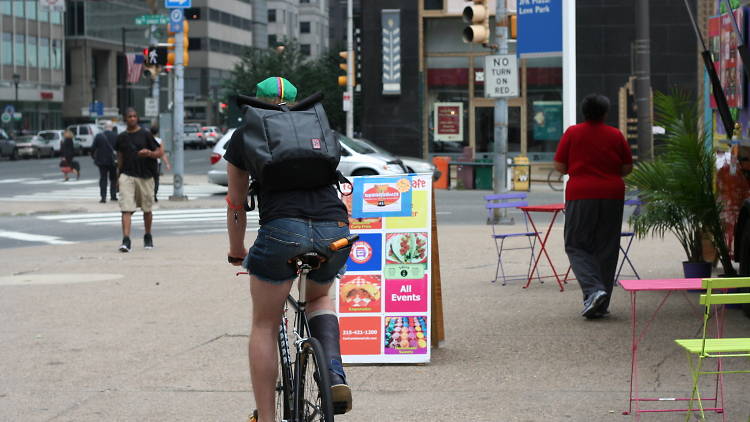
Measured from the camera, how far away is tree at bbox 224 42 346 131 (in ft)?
202

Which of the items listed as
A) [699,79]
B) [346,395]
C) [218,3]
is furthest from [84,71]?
[346,395]

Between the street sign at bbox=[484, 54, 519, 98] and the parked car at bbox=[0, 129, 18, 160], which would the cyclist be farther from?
the parked car at bbox=[0, 129, 18, 160]

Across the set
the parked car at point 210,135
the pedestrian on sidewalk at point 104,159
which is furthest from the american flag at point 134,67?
the pedestrian on sidewalk at point 104,159

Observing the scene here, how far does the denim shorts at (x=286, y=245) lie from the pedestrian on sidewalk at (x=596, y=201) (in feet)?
16.0

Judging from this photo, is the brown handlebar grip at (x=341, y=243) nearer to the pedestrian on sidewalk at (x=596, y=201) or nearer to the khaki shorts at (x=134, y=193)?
the pedestrian on sidewalk at (x=596, y=201)

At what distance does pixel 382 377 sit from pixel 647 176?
150 inches

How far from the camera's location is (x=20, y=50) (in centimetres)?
9000

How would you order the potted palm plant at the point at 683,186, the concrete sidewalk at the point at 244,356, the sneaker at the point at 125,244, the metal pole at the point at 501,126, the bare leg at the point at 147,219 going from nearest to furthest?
the concrete sidewalk at the point at 244,356, the potted palm plant at the point at 683,186, the bare leg at the point at 147,219, the sneaker at the point at 125,244, the metal pole at the point at 501,126

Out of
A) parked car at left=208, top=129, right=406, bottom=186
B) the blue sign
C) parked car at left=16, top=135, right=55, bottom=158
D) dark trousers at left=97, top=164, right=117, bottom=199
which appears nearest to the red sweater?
the blue sign

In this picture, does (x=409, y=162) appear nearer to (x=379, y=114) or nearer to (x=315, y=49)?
(x=379, y=114)

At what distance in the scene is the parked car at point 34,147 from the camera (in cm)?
6519

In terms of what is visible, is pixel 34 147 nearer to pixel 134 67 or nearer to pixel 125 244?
pixel 134 67

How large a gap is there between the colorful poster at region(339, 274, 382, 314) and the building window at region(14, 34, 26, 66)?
282 ft

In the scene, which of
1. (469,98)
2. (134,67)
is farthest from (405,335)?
(134,67)
